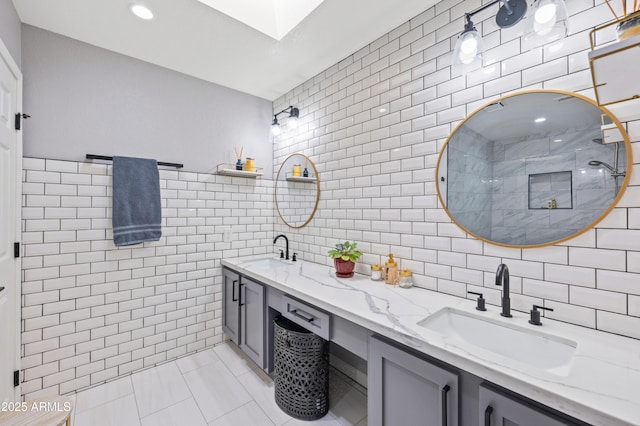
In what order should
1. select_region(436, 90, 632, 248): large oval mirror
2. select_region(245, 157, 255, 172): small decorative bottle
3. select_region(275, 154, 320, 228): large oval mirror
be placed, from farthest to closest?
select_region(245, 157, 255, 172): small decorative bottle → select_region(275, 154, 320, 228): large oval mirror → select_region(436, 90, 632, 248): large oval mirror

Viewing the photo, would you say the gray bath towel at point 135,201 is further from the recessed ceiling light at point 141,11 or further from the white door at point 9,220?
the recessed ceiling light at point 141,11

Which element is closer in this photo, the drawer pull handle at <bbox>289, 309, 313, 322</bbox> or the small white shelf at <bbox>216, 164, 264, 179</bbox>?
the drawer pull handle at <bbox>289, 309, 313, 322</bbox>

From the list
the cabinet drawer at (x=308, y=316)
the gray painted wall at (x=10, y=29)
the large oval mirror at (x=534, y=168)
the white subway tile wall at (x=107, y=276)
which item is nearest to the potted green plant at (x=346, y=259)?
the cabinet drawer at (x=308, y=316)

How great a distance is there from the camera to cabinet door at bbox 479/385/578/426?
0.82 meters

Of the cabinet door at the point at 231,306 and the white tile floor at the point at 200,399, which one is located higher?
the cabinet door at the point at 231,306

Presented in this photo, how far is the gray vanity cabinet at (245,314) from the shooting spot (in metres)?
2.19

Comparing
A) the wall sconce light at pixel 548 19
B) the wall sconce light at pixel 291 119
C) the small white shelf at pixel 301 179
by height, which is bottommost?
the small white shelf at pixel 301 179

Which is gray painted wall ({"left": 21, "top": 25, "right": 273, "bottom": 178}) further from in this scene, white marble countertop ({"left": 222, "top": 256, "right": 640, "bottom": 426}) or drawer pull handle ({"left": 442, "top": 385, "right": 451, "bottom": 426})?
drawer pull handle ({"left": 442, "top": 385, "right": 451, "bottom": 426})

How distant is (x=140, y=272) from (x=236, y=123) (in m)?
1.70

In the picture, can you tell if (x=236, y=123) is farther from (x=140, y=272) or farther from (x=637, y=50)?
(x=637, y=50)

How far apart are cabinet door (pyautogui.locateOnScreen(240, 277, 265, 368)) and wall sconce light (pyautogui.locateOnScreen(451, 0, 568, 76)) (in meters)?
1.97

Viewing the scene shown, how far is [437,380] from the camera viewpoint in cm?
107

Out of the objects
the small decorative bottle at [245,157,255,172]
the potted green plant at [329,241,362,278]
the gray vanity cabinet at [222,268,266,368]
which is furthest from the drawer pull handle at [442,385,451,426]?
the small decorative bottle at [245,157,255,172]

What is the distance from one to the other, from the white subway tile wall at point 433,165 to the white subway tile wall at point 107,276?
3.12ft
